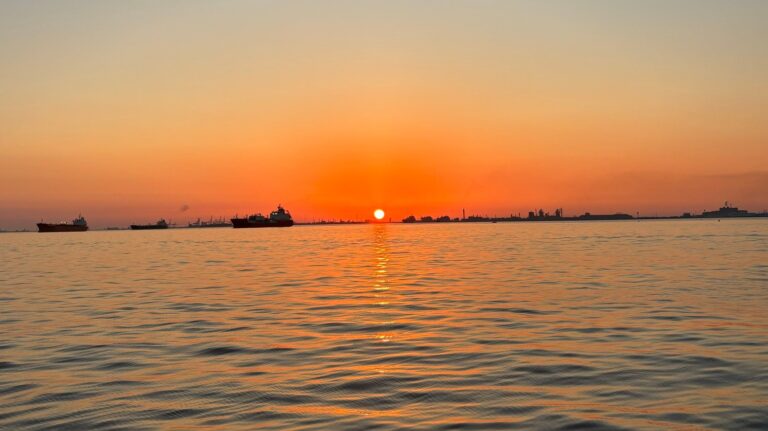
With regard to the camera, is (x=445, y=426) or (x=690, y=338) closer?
(x=445, y=426)

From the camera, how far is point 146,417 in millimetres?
10234

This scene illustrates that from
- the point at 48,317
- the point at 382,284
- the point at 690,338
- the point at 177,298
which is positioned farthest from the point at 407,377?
the point at 382,284

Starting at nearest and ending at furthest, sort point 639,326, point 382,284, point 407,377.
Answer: point 407,377, point 639,326, point 382,284

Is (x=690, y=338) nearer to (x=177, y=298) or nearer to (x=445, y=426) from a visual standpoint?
(x=445, y=426)

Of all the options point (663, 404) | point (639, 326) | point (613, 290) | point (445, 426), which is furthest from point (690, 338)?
point (613, 290)

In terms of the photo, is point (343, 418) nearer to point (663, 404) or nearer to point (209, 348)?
point (663, 404)

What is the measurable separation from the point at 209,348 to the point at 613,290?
19.9m

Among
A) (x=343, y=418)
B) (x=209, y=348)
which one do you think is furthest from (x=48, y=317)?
(x=343, y=418)

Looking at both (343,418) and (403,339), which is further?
(403,339)

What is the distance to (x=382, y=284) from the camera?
34.9m

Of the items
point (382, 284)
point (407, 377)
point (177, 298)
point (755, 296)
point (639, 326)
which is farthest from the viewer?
point (382, 284)

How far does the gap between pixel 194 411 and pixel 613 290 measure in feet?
76.3

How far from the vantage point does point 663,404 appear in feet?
34.6

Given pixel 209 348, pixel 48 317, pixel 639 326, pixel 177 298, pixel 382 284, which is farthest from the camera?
pixel 382 284
